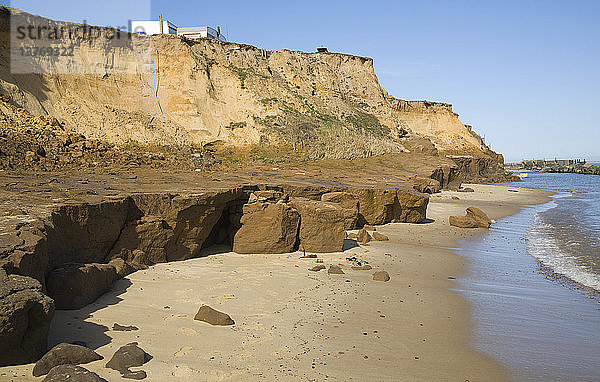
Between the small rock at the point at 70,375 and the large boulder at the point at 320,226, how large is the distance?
243 inches

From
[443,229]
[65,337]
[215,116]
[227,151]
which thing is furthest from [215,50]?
[65,337]

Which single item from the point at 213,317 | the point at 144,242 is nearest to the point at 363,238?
the point at 144,242

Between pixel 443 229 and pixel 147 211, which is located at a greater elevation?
pixel 147 211

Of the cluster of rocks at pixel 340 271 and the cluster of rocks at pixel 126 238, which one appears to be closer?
the cluster of rocks at pixel 126 238

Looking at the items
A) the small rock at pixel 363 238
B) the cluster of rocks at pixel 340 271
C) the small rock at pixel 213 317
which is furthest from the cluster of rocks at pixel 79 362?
the small rock at pixel 363 238

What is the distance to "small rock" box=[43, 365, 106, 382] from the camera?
11.7 feet

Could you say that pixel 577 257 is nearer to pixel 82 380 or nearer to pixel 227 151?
pixel 82 380

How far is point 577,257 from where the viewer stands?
37.6ft

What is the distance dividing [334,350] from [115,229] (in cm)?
403

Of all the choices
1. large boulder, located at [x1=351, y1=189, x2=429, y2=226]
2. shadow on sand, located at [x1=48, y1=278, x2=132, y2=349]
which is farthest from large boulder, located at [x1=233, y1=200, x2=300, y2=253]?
large boulder, located at [x1=351, y1=189, x2=429, y2=226]

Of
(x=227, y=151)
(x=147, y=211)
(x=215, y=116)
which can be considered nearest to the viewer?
(x=147, y=211)

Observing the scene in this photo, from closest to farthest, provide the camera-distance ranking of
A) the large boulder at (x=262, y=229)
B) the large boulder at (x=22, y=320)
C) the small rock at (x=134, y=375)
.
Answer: the large boulder at (x=22, y=320), the small rock at (x=134, y=375), the large boulder at (x=262, y=229)

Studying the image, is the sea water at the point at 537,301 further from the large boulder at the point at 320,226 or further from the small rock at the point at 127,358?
the small rock at the point at 127,358

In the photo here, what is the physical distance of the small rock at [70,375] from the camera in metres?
3.56
